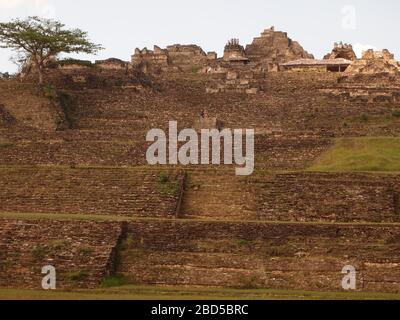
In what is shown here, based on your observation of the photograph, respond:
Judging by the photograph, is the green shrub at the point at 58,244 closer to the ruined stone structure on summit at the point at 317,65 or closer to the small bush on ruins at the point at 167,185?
the small bush on ruins at the point at 167,185

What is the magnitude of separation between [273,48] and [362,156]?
76.6 ft

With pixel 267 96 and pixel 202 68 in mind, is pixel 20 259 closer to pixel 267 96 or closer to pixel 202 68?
pixel 267 96

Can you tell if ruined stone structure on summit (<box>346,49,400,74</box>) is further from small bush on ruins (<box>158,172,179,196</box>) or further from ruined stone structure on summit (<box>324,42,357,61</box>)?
small bush on ruins (<box>158,172,179,196</box>)

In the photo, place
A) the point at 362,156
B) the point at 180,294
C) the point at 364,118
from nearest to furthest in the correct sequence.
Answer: the point at 180,294, the point at 362,156, the point at 364,118

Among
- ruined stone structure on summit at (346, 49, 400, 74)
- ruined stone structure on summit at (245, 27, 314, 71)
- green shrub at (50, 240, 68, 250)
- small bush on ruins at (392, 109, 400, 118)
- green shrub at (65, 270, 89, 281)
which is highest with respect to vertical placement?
ruined stone structure on summit at (245, 27, 314, 71)

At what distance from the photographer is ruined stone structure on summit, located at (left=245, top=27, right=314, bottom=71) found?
184 feet

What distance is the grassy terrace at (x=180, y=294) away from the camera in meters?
24.6

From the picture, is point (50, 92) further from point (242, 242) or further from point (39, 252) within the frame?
point (242, 242)

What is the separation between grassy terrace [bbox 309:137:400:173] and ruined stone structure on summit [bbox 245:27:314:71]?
19.0 metres

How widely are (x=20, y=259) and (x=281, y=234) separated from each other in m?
6.33

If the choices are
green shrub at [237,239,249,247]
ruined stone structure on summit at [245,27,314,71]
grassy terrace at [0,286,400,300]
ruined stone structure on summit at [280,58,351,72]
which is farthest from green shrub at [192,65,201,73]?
grassy terrace at [0,286,400,300]

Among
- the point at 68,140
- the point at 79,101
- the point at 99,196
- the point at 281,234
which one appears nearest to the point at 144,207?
the point at 99,196

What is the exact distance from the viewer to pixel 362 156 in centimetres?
3522

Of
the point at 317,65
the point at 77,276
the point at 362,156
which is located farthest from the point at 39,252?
the point at 317,65
